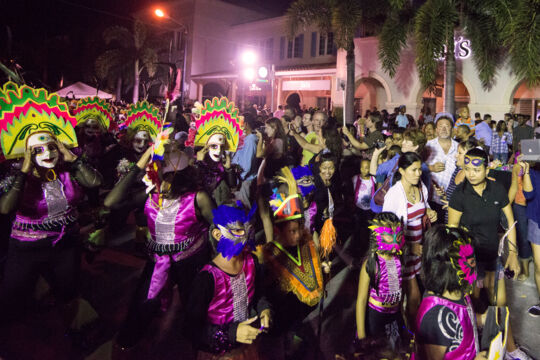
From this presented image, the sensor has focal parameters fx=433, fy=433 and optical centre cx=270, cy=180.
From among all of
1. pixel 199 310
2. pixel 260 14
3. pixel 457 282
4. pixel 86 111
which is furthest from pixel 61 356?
pixel 260 14

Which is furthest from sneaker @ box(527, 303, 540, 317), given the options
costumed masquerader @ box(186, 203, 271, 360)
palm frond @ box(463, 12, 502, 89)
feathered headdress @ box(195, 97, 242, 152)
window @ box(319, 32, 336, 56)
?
window @ box(319, 32, 336, 56)

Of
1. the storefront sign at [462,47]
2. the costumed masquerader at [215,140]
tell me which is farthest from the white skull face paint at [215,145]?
the storefront sign at [462,47]

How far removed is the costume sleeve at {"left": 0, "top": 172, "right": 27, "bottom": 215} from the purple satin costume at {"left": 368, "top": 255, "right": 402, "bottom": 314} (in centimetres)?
285

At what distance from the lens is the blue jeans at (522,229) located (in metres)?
5.21

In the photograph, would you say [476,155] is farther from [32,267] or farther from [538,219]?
[32,267]

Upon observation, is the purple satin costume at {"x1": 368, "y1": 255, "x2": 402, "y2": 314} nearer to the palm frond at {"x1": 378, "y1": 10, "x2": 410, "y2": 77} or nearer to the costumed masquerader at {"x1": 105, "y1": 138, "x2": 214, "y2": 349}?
the costumed masquerader at {"x1": 105, "y1": 138, "x2": 214, "y2": 349}

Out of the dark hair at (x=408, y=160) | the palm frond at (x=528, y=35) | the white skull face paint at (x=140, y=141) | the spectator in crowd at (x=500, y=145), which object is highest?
the palm frond at (x=528, y=35)

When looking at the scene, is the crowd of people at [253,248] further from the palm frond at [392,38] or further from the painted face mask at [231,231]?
the palm frond at [392,38]

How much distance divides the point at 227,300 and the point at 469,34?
15453 mm

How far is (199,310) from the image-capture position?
2.51 m

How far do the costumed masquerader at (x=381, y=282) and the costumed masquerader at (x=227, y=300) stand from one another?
0.90 metres

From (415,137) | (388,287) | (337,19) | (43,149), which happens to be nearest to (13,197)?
(43,149)

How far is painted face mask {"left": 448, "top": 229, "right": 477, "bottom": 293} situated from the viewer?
8.30ft

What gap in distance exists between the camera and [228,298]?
2.64 metres
